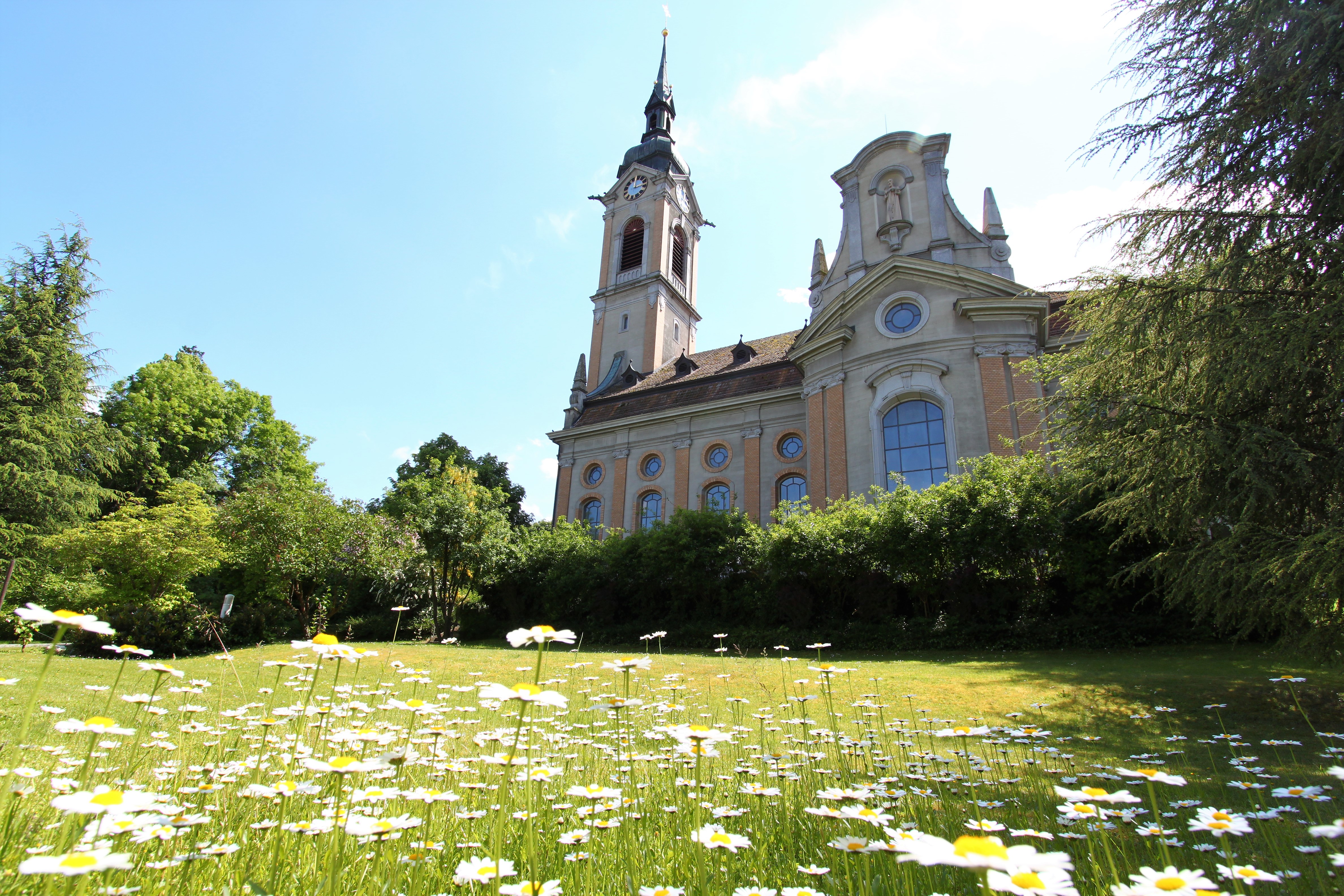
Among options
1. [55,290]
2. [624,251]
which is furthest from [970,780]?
[624,251]

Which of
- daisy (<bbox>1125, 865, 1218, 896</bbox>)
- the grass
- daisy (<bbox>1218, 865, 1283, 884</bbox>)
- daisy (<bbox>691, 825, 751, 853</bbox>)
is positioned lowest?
the grass

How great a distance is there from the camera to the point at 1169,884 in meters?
1.56

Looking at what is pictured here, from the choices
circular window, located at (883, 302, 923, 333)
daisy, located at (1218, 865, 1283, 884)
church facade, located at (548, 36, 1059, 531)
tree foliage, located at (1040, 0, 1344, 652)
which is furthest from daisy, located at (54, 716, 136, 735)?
circular window, located at (883, 302, 923, 333)

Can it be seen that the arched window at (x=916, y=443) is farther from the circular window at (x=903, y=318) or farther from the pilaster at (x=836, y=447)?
the circular window at (x=903, y=318)

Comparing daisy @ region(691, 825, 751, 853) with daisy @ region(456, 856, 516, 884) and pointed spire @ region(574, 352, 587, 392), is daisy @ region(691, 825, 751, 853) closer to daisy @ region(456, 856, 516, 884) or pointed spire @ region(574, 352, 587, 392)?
daisy @ region(456, 856, 516, 884)

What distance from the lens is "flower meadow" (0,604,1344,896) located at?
1.96m

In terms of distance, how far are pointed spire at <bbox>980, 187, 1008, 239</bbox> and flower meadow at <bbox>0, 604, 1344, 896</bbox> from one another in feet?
80.4

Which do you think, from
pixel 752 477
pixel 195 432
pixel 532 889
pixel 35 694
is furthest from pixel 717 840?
pixel 195 432

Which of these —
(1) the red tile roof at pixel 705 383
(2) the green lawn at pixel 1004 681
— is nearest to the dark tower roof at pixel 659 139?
(1) the red tile roof at pixel 705 383

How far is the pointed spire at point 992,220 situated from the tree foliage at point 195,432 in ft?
113

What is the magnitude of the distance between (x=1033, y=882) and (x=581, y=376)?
128ft

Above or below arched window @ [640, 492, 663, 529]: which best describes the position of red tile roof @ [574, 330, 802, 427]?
above

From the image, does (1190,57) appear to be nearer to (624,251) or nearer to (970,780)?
(970,780)

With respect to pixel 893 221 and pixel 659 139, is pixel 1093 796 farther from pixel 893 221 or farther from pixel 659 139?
pixel 659 139
